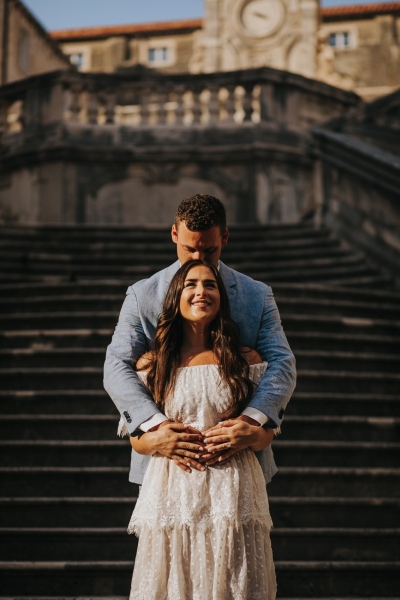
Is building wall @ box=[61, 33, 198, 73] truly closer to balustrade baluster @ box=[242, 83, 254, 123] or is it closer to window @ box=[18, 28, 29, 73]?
window @ box=[18, 28, 29, 73]

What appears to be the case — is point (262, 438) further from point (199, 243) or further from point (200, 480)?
point (199, 243)

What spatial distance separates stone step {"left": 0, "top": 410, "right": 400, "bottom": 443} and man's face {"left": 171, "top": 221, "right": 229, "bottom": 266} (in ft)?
9.62

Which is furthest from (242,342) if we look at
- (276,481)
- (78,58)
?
(78,58)

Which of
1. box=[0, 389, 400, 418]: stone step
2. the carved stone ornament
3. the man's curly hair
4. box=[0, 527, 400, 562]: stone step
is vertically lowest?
box=[0, 527, 400, 562]: stone step

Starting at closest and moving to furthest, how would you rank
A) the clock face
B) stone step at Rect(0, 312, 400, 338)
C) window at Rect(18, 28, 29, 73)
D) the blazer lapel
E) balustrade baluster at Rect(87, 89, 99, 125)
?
the blazer lapel, stone step at Rect(0, 312, 400, 338), balustrade baluster at Rect(87, 89, 99, 125), window at Rect(18, 28, 29, 73), the clock face

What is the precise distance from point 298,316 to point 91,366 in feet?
5.56

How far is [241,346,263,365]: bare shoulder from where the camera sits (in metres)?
3.39

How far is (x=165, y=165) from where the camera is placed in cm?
1383

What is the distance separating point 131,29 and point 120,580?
46.8 m

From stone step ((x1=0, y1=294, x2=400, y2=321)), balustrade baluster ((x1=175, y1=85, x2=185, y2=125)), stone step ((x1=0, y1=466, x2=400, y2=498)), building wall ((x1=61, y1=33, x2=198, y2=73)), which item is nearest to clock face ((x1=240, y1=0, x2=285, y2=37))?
building wall ((x1=61, y1=33, x2=198, y2=73))

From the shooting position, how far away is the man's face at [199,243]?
337cm

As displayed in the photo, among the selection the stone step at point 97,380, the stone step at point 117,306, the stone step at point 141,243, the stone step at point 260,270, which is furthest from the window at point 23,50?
the stone step at point 97,380

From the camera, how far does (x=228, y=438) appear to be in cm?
313

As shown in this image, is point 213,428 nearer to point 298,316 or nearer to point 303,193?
point 298,316
